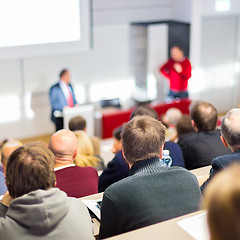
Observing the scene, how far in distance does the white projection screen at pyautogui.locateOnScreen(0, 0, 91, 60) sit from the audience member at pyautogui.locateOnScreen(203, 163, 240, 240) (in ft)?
16.3

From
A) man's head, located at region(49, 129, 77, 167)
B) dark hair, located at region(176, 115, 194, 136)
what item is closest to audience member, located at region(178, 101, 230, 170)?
dark hair, located at region(176, 115, 194, 136)

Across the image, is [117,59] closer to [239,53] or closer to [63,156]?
[239,53]

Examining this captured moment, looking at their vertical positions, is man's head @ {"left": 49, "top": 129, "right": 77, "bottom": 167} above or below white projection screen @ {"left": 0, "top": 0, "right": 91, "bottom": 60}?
below

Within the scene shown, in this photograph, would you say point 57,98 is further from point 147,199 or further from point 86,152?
point 147,199

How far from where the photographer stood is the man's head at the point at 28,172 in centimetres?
187

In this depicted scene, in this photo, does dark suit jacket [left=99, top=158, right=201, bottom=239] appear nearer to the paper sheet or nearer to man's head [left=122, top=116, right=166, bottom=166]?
man's head [left=122, top=116, right=166, bottom=166]

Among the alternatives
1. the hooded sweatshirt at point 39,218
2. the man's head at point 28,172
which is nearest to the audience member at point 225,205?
the hooded sweatshirt at point 39,218

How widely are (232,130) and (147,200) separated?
3.06ft

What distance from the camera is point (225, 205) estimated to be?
862mm

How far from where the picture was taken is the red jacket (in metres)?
7.48

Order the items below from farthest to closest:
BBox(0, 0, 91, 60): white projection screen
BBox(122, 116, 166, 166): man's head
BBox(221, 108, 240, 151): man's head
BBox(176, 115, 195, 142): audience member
→ BBox(0, 0, 91, 60): white projection screen < BBox(176, 115, 195, 142): audience member < BBox(221, 108, 240, 151): man's head < BBox(122, 116, 166, 166): man's head

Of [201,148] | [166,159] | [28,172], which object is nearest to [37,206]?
[28,172]

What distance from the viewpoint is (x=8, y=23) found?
17.7 feet

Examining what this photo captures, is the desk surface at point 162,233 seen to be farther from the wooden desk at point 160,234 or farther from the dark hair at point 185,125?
the dark hair at point 185,125
